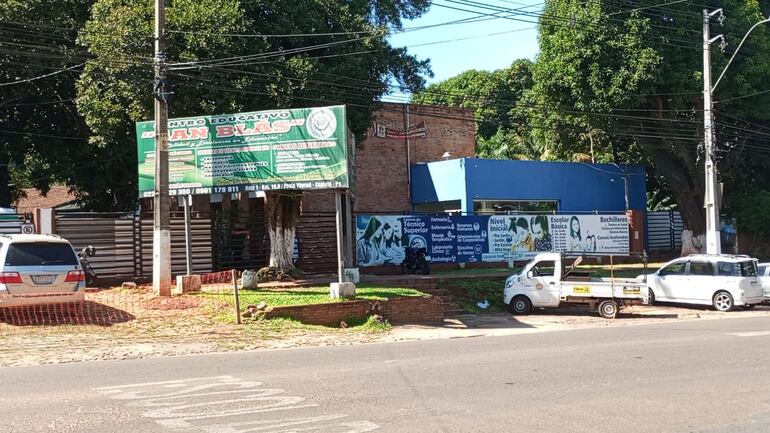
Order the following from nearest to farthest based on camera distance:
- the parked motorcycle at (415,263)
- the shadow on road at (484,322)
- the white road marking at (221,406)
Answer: the white road marking at (221,406) < the shadow on road at (484,322) < the parked motorcycle at (415,263)

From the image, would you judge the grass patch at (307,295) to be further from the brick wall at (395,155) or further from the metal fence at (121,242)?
the brick wall at (395,155)

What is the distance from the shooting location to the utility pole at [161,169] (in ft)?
56.3

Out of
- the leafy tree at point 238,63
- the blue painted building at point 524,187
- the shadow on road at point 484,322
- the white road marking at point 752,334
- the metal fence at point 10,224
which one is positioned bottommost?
the shadow on road at point 484,322

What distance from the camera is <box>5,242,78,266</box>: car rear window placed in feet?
47.0

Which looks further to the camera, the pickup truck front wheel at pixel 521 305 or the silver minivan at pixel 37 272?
the pickup truck front wheel at pixel 521 305

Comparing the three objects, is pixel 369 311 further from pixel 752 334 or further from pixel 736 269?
pixel 736 269

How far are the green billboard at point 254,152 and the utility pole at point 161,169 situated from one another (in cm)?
69

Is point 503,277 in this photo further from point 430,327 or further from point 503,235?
point 430,327

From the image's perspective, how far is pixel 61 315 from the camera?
50.3ft

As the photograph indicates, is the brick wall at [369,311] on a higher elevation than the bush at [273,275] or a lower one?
lower

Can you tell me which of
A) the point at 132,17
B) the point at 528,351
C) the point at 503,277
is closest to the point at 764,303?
the point at 503,277

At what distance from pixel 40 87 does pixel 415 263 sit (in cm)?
1527

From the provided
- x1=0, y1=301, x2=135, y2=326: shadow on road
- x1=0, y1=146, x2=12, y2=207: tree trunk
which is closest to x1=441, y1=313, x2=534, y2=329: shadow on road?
x1=0, y1=301, x2=135, y2=326: shadow on road

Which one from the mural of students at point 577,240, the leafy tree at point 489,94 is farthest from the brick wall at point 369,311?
the leafy tree at point 489,94
